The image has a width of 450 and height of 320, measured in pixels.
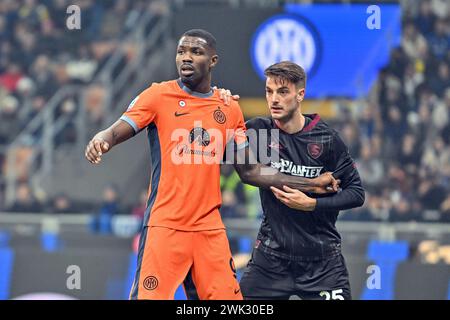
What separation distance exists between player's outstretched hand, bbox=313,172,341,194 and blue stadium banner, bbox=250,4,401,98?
28.1 feet

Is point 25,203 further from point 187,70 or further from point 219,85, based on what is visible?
point 187,70

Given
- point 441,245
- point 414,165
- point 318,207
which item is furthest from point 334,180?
point 414,165

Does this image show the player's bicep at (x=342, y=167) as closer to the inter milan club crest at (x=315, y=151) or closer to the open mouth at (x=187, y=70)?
the inter milan club crest at (x=315, y=151)

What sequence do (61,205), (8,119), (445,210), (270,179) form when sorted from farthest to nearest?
(8,119)
(61,205)
(445,210)
(270,179)

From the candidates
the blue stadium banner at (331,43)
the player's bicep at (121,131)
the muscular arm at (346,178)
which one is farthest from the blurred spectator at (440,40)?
the player's bicep at (121,131)

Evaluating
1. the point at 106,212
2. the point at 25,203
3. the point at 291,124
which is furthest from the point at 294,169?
the point at 25,203

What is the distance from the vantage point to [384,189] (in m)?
15.1

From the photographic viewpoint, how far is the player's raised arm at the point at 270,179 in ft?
25.1

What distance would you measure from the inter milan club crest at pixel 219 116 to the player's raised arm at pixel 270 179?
0.86 ft

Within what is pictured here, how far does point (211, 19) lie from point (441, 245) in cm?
564

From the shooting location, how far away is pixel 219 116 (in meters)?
7.49

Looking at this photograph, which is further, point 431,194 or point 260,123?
point 431,194

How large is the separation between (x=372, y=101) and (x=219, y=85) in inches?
96.8

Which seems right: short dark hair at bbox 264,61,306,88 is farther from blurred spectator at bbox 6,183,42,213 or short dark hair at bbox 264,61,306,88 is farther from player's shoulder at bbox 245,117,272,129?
blurred spectator at bbox 6,183,42,213
